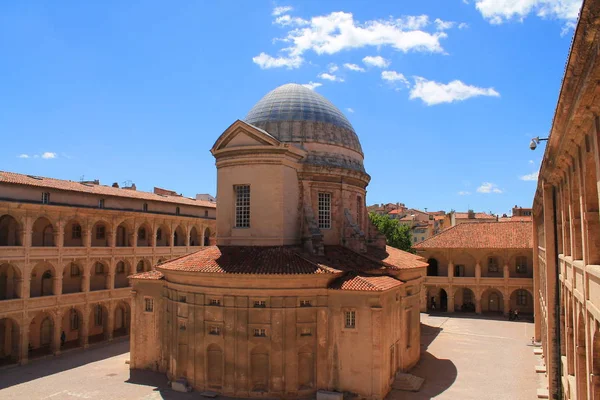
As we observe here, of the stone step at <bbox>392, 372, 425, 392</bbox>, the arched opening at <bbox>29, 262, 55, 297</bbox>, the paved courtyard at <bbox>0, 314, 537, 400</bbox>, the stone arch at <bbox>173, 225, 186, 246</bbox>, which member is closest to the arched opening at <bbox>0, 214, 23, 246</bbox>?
the arched opening at <bbox>29, 262, 55, 297</bbox>

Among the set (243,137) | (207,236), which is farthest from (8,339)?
(243,137)

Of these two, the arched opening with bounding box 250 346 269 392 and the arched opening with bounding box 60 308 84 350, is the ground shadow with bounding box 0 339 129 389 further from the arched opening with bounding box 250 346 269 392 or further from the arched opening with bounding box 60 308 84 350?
the arched opening with bounding box 250 346 269 392

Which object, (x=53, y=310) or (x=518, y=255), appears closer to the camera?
(x=53, y=310)

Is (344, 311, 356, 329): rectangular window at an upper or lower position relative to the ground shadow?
upper

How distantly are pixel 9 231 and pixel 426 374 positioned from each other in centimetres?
3263

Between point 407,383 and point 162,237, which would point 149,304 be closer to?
point 407,383

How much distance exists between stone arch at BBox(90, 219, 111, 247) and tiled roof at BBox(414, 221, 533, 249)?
3339 cm

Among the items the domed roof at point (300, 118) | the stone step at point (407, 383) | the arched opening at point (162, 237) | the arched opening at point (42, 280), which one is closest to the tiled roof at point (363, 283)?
the stone step at point (407, 383)

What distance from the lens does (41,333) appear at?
41.8 metres

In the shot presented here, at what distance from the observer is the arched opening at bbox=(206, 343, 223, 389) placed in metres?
26.3

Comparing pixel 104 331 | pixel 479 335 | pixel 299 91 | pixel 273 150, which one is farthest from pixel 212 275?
pixel 479 335

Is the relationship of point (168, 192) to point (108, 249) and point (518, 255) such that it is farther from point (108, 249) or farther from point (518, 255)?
point (518, 255)

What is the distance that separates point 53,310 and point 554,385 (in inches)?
1378

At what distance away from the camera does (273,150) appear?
97.6 feet
